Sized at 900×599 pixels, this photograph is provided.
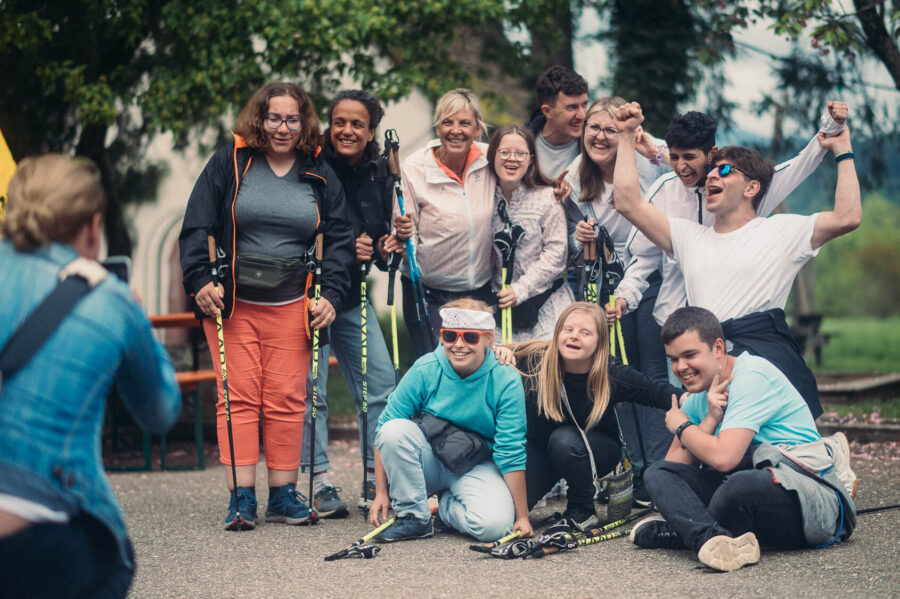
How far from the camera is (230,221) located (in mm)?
5238

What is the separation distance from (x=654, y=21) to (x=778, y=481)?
1027 cm

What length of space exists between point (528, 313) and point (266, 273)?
1.41 meters

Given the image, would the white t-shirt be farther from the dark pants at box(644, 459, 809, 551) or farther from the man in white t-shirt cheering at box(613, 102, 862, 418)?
the dark pants at box(644, 459, 809, 551)

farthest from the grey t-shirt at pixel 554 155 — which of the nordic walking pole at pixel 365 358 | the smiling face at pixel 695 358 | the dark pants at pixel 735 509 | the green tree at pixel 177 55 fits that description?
the green tree at pixel 177 55

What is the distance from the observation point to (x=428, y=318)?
18.6ft

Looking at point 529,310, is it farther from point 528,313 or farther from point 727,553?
point 727,553

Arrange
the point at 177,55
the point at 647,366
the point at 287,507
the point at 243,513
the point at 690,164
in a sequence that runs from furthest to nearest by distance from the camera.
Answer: the point at 177,55
the point at 647,366
the point at 690,164
the point at 287,507
the point at 243,513

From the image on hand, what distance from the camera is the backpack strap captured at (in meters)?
2.38

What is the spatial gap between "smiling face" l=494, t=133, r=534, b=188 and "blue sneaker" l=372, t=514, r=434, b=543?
1.82 m

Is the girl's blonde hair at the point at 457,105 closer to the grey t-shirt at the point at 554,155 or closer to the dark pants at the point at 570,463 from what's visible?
the grey t-shirt at the point at 554,155

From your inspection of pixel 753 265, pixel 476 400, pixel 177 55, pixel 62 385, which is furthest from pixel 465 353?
pixel 177 55

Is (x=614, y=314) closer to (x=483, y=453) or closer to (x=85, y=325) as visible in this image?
(x=483, y=453)

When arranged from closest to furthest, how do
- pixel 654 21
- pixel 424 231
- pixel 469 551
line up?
pixel 469 551 < pixel 424 231 < pixel 654 21

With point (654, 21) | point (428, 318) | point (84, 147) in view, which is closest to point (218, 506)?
point (428, 318)
